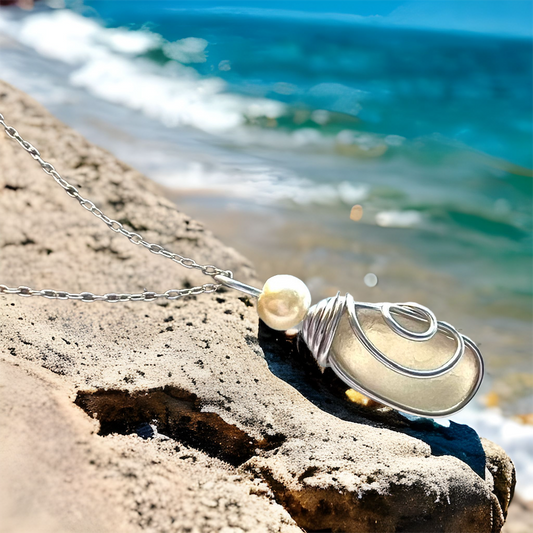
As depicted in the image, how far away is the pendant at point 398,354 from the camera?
155 centimetres

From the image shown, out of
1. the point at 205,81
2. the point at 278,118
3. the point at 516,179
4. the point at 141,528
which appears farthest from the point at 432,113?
the point at 141,528

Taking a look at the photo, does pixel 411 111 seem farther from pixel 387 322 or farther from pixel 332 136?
pixel 387 322

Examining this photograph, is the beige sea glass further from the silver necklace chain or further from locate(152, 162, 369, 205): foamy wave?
locate(152, 162, 369, 205): foamy wave

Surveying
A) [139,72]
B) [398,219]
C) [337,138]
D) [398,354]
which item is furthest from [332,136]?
[398,354]

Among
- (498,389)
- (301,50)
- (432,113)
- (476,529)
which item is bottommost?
(498,389)

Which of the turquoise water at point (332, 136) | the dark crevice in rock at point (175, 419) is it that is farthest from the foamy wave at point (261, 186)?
the dark crevice in rock at point (175, 419)

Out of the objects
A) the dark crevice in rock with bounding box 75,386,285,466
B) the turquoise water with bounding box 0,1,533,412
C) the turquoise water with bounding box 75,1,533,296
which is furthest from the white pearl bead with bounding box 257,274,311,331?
the turquoise water with bounding box 75,1,533,296

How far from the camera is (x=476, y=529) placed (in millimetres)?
1249

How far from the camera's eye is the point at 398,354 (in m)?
→ 1.60

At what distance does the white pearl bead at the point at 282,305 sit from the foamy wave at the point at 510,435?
2.73ft

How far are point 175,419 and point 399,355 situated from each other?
715mm

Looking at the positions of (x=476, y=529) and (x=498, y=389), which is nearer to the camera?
(x=476, y=529)

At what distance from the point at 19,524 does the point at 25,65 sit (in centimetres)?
452

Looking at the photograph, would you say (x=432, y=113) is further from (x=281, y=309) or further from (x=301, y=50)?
(x=281, y=309)
